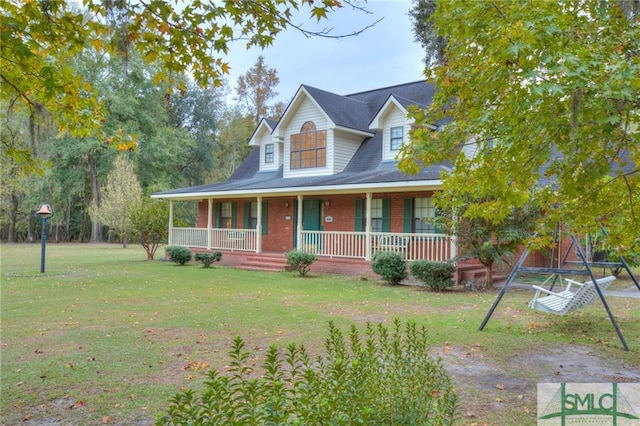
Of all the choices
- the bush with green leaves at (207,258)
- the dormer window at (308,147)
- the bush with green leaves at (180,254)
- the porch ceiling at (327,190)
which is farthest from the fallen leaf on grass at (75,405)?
the dormer window at (308,147)

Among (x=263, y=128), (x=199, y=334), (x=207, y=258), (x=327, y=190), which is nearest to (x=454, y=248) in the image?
(x=327, y=190)

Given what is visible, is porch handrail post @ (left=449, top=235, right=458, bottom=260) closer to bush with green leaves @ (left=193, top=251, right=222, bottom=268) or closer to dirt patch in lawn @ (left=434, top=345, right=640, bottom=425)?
dirt patch in lawn @ (left=434, top=345, right=640, bottom=425)

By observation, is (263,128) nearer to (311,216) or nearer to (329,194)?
(311,216)

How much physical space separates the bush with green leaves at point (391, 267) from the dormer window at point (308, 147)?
6.80 meters

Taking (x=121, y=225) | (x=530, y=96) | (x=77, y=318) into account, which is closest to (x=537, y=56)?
(x=530, y=96)

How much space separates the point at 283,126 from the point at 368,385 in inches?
712

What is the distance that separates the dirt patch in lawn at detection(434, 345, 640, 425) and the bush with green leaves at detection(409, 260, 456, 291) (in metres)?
5.49

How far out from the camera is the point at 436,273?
11.7 meters

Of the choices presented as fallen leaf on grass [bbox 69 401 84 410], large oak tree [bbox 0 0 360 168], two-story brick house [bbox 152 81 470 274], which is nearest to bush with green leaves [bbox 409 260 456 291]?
two-story brick house [bbox 152 81 470 274]

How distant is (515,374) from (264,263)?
499 inches

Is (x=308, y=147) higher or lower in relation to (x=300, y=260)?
higher

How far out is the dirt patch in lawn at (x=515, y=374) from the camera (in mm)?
4012

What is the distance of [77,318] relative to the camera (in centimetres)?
780

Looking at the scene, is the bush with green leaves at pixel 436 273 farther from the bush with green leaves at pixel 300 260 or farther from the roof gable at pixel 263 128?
the roof gable at pixel 263 128
